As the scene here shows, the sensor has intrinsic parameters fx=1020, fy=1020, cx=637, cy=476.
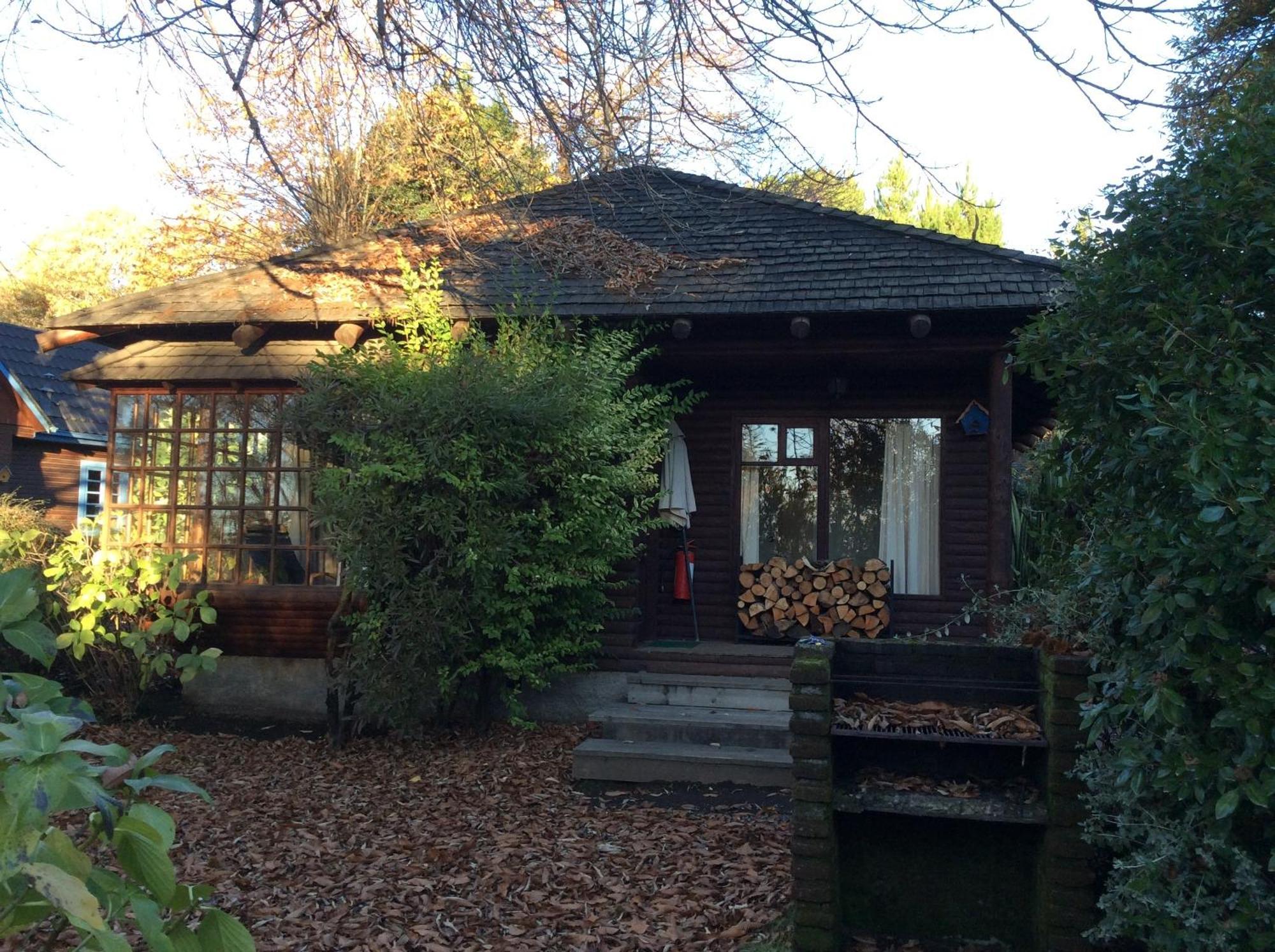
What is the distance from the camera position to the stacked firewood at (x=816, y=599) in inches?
369

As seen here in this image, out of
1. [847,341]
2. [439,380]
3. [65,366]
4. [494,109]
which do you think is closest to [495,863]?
[439,380]

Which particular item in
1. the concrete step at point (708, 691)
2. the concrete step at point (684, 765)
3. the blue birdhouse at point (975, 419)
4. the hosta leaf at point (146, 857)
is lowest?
the concrete step at point (684, 765)

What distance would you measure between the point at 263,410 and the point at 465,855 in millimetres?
5336

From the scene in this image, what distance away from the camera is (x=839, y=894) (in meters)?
4.01

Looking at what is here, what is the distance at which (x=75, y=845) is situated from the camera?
4.59 feet

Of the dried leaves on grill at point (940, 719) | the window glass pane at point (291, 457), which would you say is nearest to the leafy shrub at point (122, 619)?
the window glass pane at point (291, 457)

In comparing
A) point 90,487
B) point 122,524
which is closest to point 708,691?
point 122,524

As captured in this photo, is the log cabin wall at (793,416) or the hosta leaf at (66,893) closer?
the hosta leaf at (66,893)

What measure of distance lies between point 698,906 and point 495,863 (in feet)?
3.87

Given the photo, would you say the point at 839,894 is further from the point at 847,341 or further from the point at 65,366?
the point at 65,366

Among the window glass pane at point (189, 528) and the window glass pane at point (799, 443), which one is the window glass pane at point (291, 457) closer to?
the window glass pane at point (189, 528)

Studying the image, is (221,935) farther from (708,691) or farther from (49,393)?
(49,393)

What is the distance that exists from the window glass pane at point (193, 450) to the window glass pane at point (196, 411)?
0.07m

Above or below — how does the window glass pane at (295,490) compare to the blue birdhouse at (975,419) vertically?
below
